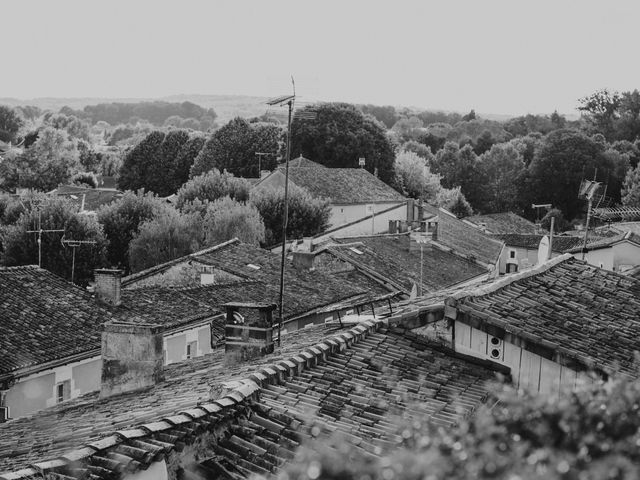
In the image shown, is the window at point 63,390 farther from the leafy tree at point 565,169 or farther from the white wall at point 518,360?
the leafy tree at point 565,169

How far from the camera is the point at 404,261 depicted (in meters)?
37.8

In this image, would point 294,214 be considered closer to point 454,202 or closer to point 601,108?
point 454,202

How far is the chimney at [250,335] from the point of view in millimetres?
12562

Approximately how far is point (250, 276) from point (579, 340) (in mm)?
20752

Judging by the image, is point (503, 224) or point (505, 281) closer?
point (505, 281)

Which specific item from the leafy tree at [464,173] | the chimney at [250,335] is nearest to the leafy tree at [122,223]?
the chimney at [250,335]

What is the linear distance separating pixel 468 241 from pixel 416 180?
33043 millimetres

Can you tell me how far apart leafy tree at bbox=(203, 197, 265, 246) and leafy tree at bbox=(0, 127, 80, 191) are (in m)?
46.7

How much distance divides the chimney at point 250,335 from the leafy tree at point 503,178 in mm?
74873

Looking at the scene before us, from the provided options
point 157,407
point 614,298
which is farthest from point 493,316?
point 157,407

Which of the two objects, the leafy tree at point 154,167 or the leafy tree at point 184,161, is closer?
the leafy tree at point 154,167

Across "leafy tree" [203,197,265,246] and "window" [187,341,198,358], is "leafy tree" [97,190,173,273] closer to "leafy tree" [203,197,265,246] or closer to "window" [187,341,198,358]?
"leafy tree" [203,197,265,246]

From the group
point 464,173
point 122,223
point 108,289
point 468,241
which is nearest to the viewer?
point 108,289

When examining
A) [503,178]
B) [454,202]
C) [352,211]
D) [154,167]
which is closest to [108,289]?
[352,211]
